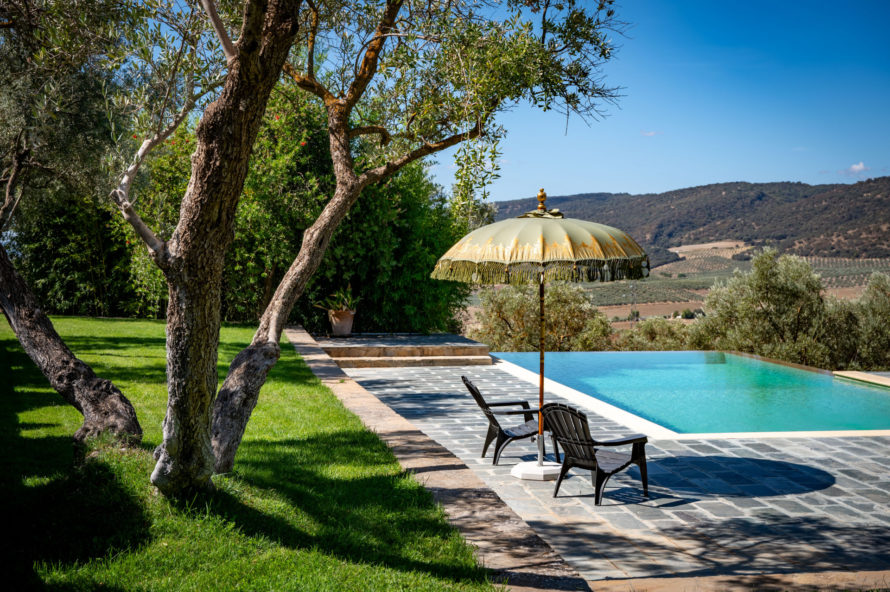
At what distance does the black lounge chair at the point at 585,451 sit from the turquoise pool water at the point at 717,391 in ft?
14.9

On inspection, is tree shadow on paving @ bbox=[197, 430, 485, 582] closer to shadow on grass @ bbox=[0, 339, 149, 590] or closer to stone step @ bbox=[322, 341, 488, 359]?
shadow on grass @ bbox=[0, 339, 149, 590]

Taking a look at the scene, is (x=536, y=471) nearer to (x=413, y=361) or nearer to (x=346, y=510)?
(x=346, y=510)

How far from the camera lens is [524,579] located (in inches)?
148

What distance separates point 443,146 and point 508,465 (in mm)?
3687

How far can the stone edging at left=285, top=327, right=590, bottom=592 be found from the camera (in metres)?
3.82

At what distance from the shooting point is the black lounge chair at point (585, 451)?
5.58 metres

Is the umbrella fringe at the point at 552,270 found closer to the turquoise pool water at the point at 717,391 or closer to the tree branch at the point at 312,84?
the tree branch at the point at 312,84

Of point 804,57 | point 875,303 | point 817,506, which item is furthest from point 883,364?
point 804,57

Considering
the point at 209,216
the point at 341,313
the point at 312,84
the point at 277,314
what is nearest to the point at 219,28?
the point at 209,216

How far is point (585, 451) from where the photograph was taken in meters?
5.73

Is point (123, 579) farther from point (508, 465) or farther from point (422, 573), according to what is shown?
point (508, 465)

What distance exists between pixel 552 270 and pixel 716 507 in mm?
2422

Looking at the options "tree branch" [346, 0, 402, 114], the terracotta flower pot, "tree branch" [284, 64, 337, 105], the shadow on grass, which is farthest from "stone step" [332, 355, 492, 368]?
the shadow on grass

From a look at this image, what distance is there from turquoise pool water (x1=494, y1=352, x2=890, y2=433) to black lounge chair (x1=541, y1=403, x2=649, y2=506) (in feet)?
14.9
